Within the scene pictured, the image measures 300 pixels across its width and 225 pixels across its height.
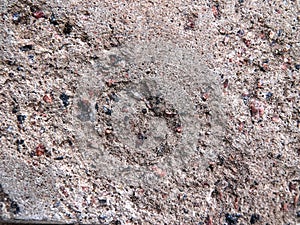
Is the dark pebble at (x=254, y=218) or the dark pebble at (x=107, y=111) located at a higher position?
the dark pebble at (x=107, y=111)

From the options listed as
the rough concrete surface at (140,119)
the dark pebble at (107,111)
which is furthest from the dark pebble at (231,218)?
the dark pebble at (107,111)

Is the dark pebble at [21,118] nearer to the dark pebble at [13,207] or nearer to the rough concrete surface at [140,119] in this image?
the rough concrete surface at [140,119]

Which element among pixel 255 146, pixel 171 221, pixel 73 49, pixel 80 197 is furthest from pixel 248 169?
pixel 73 49

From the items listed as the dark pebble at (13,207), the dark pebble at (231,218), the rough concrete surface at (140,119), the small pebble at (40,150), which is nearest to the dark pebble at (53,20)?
the rough concrete surface at (140,119)

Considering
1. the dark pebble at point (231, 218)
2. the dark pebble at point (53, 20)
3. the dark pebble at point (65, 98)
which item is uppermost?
the dark pebble at point (53, 20)

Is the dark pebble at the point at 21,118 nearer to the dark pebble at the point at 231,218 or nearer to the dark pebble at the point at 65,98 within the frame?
the dark pebble at the point at 65,98

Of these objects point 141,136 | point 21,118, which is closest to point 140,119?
point 141,136

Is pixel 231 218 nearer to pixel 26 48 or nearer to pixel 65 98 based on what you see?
pixel 65 98

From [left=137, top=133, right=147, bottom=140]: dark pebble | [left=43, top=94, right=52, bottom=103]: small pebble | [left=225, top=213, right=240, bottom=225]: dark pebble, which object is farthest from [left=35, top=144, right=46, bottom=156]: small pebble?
[left=225, top=213, right=240, bottom=225]: dark pebble
